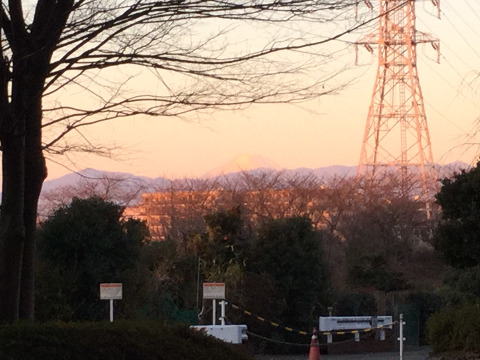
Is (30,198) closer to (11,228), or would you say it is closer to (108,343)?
(11,228)

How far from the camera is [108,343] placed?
8594 millimetres

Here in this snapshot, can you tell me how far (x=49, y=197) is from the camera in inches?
2427

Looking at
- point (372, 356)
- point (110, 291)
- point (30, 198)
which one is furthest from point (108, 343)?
point (372, 356)

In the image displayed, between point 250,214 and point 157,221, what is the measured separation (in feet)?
23.4

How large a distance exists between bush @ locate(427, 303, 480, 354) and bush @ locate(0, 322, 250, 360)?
228 inches

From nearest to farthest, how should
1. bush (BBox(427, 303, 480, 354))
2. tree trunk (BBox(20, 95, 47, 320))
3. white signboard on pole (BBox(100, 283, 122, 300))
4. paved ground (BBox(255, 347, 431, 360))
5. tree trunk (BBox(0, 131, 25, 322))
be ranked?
1. tree trunk (BBox(0, 131, 25, 322))
2. tree trunk (BBox(20, 95, 47, 320))
3. bush (BBox(427, 303, 480, 354))
4. white signboard on pole (BBox(100, 283, 122, 300))
5. paved ground (BBox(255, 347, 431, 360))

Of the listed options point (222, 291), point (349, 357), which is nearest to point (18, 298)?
point (222, 291)

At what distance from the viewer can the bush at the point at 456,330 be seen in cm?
1455

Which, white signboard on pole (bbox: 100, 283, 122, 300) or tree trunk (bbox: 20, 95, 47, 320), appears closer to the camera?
tree trunk (bbox: 20, 95, 47, 320)

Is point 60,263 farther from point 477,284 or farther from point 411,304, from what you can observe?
point 411,304

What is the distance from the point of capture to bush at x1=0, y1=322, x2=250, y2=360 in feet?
26.4

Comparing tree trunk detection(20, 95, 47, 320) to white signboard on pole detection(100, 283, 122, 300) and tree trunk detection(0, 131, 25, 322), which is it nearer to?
tree trunk detection(0, 131, 25, 322)

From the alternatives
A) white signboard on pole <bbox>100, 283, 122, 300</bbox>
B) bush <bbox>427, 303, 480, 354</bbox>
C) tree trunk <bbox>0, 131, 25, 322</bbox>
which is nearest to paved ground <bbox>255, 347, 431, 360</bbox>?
white signboard on pole <bbox>100, 283, 122, 300</bbox>

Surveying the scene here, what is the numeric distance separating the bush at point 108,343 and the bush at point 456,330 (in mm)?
5796
